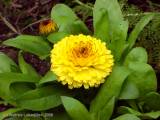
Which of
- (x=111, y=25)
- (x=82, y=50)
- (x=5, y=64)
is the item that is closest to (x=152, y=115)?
(x=82, y=50)

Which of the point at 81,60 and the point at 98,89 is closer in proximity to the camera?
the point at 81,60

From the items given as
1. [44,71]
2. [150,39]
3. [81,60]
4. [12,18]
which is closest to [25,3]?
[12,18]

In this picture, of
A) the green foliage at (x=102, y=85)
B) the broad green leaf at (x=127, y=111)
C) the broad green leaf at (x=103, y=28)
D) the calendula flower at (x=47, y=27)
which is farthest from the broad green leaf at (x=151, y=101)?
the calendula flower at (x=47, y=27)

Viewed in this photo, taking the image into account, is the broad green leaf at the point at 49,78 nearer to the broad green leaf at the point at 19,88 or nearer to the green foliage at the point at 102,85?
the green foliage at the point at 102,85

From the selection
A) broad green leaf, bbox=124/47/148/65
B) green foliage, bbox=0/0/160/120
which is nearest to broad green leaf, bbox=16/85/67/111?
green foliage, bbox=0/0/160/120

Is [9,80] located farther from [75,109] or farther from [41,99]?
[75,109]

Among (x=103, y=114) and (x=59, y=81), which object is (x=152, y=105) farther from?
(x=59, y=81)
